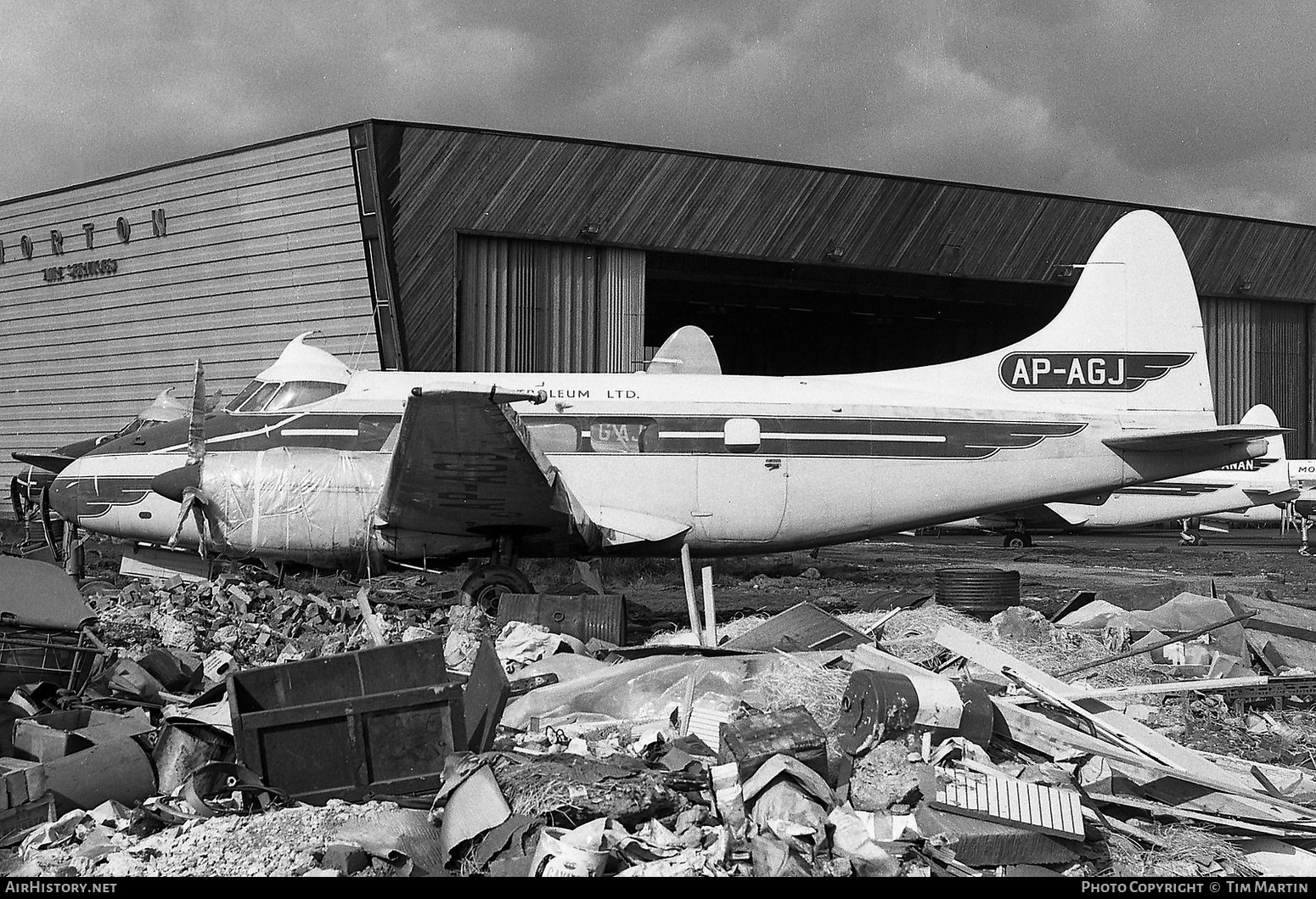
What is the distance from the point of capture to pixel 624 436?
1112cm

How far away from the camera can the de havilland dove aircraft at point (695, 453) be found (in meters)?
10.5

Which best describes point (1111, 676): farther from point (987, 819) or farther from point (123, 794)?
point (123, 794)

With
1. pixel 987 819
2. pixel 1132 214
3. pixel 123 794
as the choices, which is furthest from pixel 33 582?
pixel 1132 214

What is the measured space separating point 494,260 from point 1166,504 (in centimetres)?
1730

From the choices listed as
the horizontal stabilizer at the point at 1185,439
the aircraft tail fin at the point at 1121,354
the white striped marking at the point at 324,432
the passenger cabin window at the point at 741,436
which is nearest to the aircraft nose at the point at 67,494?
the white striped marking at the point at 324,432

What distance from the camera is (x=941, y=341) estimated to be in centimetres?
3606

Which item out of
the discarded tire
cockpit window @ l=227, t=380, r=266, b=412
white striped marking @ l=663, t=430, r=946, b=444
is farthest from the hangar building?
the discarded tire

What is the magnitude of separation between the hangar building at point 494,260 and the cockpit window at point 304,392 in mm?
6346

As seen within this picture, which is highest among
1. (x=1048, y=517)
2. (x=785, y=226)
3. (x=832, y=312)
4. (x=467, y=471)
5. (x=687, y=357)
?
(x=785, y=226)

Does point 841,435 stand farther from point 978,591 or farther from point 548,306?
point 548,306

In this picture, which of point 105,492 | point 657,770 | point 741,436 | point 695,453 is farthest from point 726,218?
point 657,770

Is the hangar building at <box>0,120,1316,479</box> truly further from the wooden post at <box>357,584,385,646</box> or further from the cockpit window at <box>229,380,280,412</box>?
the wooden post at <box>357,584,385,646</box>

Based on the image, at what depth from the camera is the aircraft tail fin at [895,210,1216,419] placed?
1178cm

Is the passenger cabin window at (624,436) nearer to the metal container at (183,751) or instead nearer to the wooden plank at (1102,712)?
the wooden plank at (1102,712)
